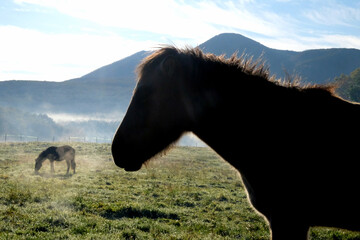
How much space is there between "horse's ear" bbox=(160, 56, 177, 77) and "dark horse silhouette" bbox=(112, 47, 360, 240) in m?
0.01

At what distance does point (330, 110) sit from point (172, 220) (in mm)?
6992

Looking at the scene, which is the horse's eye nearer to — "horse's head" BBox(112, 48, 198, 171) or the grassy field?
"horse's head" BBox(112, 48, 198, 171)

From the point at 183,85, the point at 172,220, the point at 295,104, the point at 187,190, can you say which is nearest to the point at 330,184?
the point at 295,104

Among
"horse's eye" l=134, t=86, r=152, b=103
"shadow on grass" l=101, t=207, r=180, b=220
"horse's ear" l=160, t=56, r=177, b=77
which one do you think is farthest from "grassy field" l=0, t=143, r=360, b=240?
"horse's ear" l=160, t=56, r=177, b=77

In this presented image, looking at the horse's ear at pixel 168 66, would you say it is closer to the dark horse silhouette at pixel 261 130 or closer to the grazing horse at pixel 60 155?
the dark horse silhouette at pixel 261 130

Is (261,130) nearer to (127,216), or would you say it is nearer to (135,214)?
(127,216)

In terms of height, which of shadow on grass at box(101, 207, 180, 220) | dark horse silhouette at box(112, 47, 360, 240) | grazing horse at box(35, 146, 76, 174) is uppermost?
dark horse silhouette at box(112, 47, 360, 240)

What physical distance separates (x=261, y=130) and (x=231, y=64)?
82 cm

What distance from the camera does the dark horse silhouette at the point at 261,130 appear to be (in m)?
3.01

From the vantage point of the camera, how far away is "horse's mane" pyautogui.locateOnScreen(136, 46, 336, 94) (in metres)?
3.30

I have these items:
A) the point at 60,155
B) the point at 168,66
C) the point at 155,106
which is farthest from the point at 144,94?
the point at 60,155

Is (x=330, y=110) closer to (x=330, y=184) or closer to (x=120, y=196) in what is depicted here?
(x=330, y=184)

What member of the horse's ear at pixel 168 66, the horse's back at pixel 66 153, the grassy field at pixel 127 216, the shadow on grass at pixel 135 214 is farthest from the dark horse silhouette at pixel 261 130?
the horse's back at pixel 66 153

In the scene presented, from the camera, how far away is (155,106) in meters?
3.22
